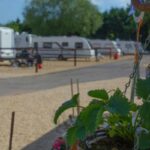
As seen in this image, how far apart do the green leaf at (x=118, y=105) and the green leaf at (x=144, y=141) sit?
0.39ft

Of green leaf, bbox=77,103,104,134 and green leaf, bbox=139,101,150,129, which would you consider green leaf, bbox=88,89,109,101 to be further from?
green leaf, bbox=139,101,150,129

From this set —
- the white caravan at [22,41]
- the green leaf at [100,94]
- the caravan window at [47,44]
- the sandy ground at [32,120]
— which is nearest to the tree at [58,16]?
the caravan window at [47,44]

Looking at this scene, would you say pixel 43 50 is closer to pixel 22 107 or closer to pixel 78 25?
pixel 78 25

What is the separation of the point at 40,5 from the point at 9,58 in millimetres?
36374

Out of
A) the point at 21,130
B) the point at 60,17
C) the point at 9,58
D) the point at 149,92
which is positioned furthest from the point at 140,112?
the point at 60,17

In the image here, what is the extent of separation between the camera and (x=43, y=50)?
132ft

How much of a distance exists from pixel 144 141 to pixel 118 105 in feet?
0.60

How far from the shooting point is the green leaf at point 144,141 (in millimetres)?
2268

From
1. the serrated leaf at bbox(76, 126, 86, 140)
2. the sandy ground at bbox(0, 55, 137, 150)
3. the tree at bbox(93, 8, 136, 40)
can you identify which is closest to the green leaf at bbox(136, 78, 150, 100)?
the serrated leaf at bbox(76, 126, 86, 140)

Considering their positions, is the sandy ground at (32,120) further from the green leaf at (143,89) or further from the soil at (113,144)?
the green leaf at (143,89)

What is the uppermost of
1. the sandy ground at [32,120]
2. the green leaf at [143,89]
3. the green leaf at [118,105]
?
the green leaf at [143,89]

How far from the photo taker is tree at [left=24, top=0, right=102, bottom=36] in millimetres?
64062

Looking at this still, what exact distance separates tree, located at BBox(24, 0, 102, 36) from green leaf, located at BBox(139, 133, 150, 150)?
61.2 metres

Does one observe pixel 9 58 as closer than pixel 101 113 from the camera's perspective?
No
